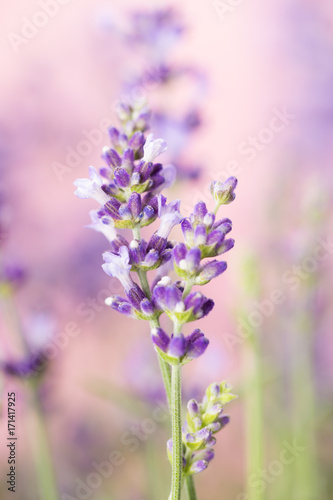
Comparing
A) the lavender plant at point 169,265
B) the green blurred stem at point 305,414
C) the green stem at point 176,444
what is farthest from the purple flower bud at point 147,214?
the green blurred stem at point 305,414

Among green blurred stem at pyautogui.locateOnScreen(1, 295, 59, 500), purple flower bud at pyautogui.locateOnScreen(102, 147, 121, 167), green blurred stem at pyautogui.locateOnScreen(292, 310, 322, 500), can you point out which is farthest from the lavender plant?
green blurred stem at pyautogui.locateOnScreen(292, 310, 322, 500)

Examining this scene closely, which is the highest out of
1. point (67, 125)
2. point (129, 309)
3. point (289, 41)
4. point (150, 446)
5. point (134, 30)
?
point (289, 41)

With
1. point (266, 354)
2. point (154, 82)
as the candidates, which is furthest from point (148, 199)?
point (266, 354)

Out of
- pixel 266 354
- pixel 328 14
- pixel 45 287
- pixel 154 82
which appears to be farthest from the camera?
pixel 328 14

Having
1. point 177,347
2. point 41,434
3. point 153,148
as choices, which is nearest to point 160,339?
point 177,347

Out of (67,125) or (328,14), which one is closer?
(67,125)

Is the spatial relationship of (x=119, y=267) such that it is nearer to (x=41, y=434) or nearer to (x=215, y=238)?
(x=215, y=238)

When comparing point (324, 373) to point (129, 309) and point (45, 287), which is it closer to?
point (45, 287)

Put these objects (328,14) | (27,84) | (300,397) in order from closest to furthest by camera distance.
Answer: (300,397), (27,84), (328,14)
